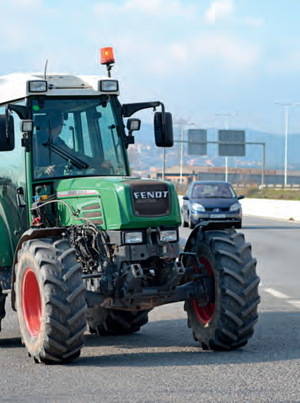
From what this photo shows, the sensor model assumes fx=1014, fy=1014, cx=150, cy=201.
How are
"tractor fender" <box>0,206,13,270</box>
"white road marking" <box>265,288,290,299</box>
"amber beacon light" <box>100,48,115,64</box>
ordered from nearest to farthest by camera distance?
"tractor fender" <box>0,206,13,270</box>
"amber beacon light" <box>100,48,115,64</box>
"white road marking" <box>265,288,290,299</box>

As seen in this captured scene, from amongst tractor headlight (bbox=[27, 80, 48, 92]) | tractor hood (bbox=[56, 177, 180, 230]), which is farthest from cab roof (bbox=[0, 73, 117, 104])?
tractor hood (bbox=[56, 177, 180, 230])

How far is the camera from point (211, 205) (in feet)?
116

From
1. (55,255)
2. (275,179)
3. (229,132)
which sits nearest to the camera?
(55,255)

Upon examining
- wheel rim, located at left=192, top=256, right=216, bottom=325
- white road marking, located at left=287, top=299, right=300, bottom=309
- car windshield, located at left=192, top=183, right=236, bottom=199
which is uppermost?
wheel rim, located at left=192, top=256, right=216, bottom=325

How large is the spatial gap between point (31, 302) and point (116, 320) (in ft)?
5.64

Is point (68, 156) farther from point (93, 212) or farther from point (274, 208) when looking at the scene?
point (274, 208)

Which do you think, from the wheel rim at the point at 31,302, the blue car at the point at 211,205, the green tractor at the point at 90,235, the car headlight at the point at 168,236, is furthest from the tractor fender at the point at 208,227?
the blue car at the point at 211,205

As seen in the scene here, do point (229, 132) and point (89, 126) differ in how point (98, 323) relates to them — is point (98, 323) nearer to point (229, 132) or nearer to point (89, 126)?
point (89, 126)

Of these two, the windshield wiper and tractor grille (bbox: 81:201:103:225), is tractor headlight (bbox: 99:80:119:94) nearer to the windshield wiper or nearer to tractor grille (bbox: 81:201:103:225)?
the windshield wiper

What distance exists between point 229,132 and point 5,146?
244 ft

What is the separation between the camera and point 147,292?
364 inches

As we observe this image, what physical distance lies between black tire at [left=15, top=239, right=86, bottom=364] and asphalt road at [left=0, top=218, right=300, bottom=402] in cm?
16

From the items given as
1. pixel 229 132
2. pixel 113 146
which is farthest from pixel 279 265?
pixel 229 132

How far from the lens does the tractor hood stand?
30.2ft
